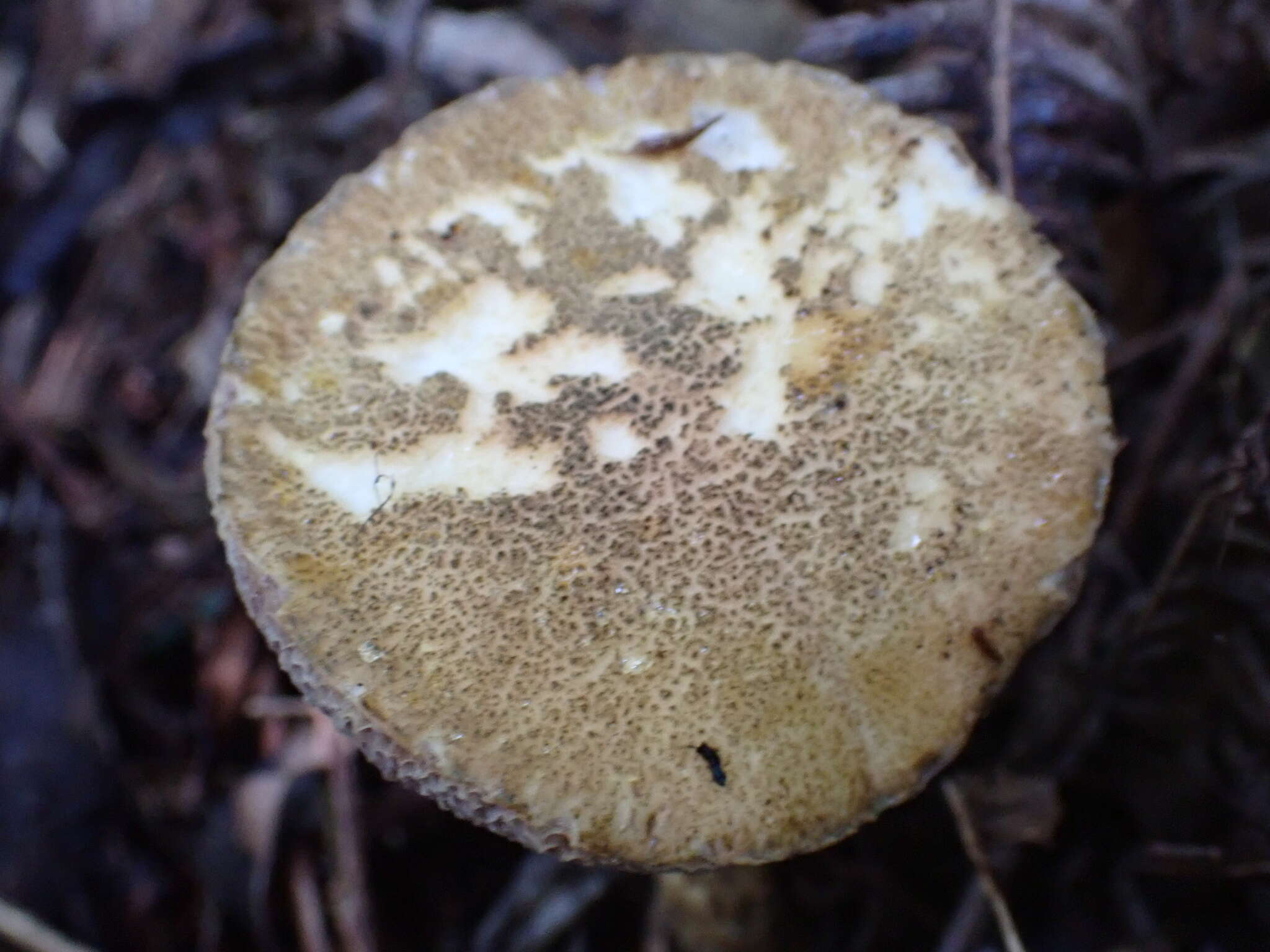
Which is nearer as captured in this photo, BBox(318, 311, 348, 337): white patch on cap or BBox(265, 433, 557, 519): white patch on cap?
BBox(265, 433, 557, 519): white patch on cap

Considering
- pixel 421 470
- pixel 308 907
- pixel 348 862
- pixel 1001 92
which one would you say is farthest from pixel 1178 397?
pixel 308 907

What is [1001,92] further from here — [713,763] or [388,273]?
[713,763]

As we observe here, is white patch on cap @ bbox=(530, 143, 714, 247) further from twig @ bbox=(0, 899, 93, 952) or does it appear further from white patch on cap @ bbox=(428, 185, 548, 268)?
twig @ bbox=(0, 899, 93, 952)

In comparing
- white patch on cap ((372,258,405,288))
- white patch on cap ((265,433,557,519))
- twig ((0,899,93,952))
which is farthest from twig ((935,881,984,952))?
twig ((0,899,93,952))

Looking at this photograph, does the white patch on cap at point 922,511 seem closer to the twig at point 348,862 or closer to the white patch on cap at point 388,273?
the white patch on cap at point 388,273

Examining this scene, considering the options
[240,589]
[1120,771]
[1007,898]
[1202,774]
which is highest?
[240,589]

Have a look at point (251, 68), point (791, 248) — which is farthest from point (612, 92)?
point (251, 68)

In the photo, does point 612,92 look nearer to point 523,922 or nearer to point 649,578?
point 649,578
